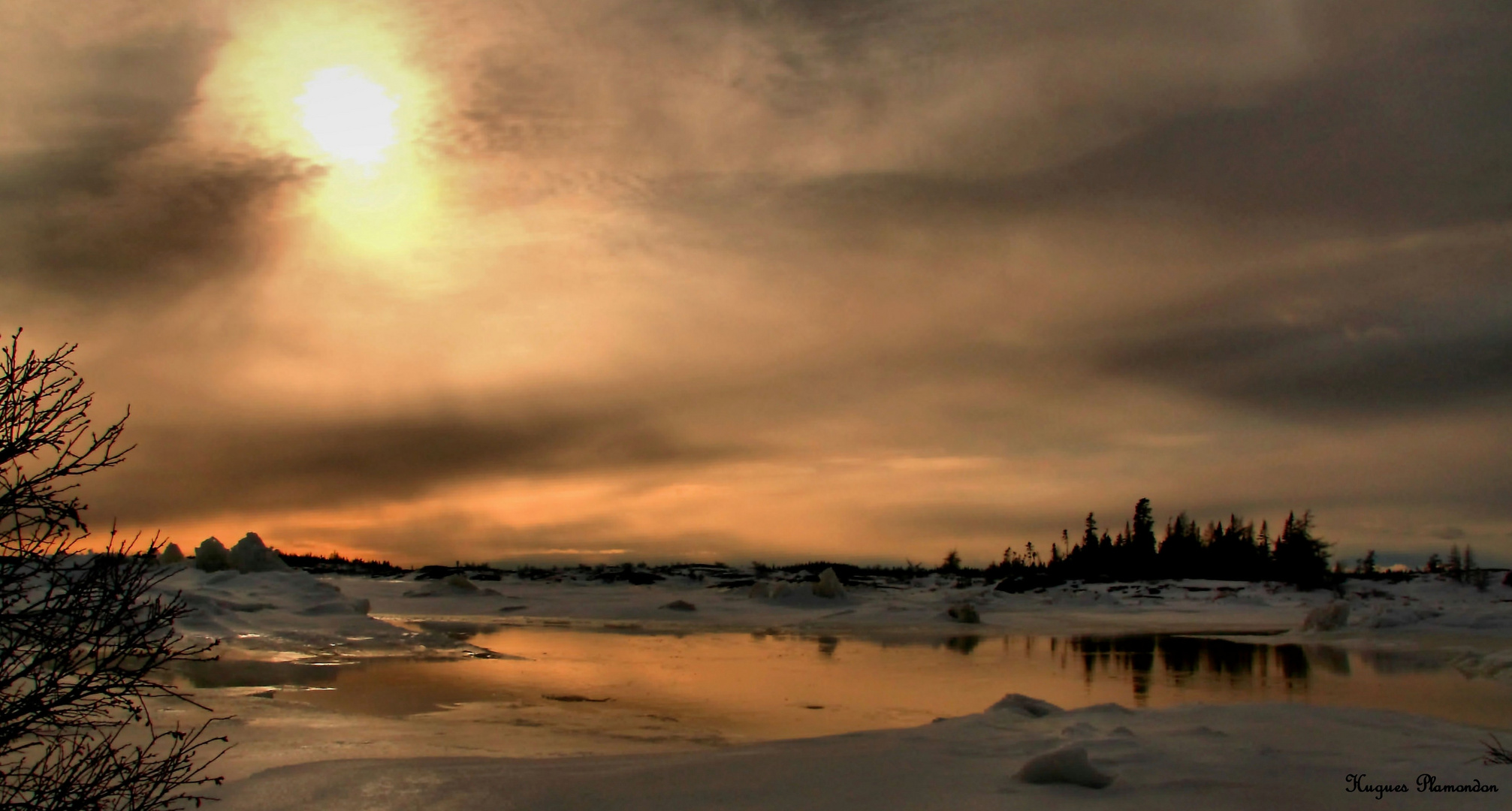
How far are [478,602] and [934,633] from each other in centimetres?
1818

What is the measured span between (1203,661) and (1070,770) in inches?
548

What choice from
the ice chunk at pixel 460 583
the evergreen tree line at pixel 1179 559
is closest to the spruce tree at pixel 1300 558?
the evergreen tree line at pixel 1179 559

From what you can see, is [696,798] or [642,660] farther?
[642,660]

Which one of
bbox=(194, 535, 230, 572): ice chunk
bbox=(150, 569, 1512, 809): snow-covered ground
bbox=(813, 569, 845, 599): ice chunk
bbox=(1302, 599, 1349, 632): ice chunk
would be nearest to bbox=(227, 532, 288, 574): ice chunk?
bbox=(194, 535, 230, 572): ice chunk

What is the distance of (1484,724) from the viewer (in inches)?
401

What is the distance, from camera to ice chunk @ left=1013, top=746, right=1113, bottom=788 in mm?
6841

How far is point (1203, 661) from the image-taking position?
746 inches

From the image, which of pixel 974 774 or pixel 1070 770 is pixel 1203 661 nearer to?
pixel 974 774

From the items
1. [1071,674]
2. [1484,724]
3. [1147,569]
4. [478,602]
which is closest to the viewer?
[1484,724]

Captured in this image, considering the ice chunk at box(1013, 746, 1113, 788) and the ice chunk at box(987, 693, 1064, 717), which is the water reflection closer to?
the ice chunk at box(987, 693, 1064, 717)

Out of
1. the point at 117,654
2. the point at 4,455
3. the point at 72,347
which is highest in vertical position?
the point at 72,347

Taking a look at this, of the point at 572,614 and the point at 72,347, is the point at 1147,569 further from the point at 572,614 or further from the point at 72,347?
the point at 72,347

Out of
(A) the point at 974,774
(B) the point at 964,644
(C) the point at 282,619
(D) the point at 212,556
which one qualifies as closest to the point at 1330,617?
(B) the point at 964,644

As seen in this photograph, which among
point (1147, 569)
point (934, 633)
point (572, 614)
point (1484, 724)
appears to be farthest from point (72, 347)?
point (1147, 569)
